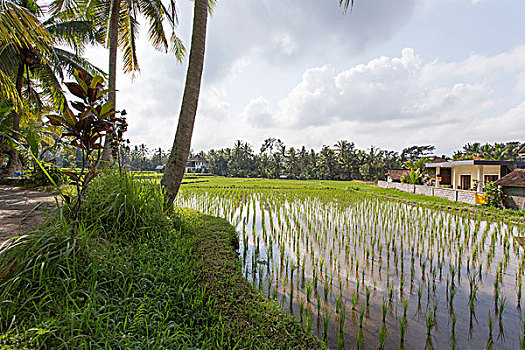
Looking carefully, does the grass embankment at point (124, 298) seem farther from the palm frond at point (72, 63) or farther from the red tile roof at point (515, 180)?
the red tile roof at point (515, 180)

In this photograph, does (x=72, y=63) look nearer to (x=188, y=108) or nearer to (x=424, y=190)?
(x=188, y=108)

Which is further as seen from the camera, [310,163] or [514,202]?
[310,163]

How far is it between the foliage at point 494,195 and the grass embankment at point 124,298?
1314cm

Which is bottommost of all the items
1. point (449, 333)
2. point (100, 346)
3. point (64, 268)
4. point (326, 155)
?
point (449, 333)

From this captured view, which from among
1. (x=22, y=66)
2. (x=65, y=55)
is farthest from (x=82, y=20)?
(x=22, y=66)

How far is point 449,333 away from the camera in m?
2.62

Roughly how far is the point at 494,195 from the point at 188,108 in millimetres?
13546

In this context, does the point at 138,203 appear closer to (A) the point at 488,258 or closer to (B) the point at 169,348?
(B) the point at 169,348

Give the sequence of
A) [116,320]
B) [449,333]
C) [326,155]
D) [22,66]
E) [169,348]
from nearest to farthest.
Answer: [169,348]
[116,320]
[449,333]
[22,66]
[326,155]

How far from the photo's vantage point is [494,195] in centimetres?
1094

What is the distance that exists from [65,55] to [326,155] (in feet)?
132

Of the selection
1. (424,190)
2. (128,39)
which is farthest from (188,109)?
(424,190)

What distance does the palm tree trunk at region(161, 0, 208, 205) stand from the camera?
5.08 meters

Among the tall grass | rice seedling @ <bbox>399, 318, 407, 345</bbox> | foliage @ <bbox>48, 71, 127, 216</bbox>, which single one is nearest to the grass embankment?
the tall grass
